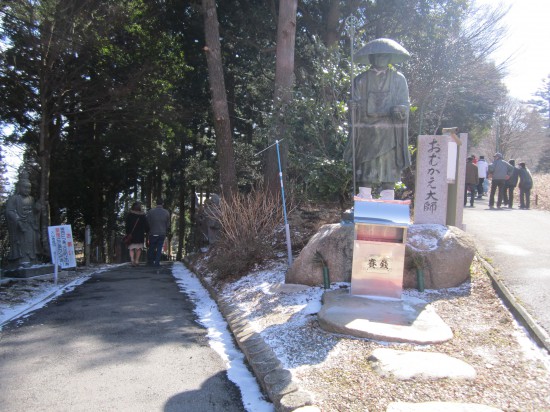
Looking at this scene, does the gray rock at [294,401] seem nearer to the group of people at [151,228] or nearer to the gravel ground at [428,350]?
the gravel ground at [428,350]

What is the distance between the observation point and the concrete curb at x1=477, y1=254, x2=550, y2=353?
4.68 meters

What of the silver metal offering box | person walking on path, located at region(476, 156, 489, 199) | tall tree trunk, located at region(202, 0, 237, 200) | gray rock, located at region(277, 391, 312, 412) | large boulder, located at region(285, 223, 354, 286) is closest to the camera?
gray rock, located at region(277, 391, 312, 412)

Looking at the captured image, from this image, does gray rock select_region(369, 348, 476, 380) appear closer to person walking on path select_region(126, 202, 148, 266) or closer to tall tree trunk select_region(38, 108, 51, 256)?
person walking on path select_region(126, 202, 148, 266)

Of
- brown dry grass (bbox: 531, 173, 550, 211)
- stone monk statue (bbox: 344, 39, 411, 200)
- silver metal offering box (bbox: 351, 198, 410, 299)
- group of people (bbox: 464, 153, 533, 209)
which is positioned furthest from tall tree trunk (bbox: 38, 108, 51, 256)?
brown dry grass (bbox: 531, 173, 550, 211)

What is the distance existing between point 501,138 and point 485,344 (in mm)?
37261

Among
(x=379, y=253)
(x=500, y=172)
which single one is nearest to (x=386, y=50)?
(x=379, y=253)

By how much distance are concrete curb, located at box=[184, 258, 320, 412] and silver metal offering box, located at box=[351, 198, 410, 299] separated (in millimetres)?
1395

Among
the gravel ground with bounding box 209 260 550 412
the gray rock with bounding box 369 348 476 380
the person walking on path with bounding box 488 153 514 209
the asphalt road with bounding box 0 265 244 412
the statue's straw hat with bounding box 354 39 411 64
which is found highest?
the statue's straw hat with bounding box 354 39 411 64

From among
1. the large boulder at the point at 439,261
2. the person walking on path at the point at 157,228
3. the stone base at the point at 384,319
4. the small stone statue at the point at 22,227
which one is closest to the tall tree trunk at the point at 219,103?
the person walking on path at the point at 157,228

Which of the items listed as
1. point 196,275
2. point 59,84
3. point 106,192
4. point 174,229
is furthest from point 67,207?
point 174,229

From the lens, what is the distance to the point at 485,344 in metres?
4.67

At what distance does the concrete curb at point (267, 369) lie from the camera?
3648 millimetres

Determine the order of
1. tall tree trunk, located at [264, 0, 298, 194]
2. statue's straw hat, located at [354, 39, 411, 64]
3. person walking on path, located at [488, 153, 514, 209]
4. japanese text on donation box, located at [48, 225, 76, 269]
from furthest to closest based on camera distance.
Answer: person walking on path, located at [488, 153, 514, 209], tall tree trunk, located at [264, 0, 298, 194], japanese text on donation box, located at [48, 225, 76, 269], statue's straw hat, located at [354, 39, 411, 64]

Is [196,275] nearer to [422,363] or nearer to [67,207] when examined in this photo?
[422,363]
